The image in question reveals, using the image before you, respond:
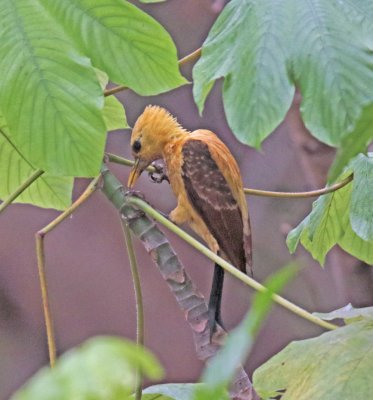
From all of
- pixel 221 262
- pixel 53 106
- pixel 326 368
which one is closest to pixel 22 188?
pixel 53 106

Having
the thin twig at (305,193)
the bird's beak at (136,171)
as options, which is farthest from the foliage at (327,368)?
the bird's beak at (136,171)

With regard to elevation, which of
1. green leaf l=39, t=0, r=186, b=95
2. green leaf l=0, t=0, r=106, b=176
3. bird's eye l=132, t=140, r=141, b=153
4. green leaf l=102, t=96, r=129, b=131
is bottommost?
bird's eye l=132, t=140, r=141, b=153

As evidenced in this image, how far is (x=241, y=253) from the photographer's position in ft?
3.35

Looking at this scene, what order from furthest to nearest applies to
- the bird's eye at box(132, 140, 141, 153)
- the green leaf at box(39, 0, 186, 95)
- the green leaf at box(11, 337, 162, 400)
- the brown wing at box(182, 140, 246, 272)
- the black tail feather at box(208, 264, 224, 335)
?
the bird's eye at box(132, 140, 141, 153)
the brown wing at box(182, 140, 246, 272)
the black tail feather at box(208, 264, 224, 335)
the green leaf at box(39, 0, 186, 95)
the green leaf at box(11, 337, 162, 400)

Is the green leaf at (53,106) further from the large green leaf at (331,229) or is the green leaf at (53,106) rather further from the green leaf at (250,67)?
the large green leaf at (331,229)

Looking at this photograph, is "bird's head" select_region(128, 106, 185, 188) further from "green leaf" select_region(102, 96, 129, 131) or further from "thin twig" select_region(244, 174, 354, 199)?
"thin twig" select_region(244, 174, 354, 199)

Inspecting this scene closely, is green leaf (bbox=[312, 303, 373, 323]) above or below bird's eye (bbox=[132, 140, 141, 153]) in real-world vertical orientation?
below

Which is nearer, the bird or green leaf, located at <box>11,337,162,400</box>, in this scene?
green leaf, located at <box>11,337,162,400</box>

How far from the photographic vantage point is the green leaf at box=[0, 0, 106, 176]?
72cm

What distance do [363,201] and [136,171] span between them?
38 cm

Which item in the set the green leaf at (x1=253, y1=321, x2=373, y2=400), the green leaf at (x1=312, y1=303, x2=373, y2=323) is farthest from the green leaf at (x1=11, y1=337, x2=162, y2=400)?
the green leaf at (x1=312, y1=303, x2=373, y2=323)

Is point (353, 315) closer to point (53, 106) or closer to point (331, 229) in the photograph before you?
point (331, 229)

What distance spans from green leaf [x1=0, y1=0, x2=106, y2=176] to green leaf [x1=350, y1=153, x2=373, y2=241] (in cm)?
26

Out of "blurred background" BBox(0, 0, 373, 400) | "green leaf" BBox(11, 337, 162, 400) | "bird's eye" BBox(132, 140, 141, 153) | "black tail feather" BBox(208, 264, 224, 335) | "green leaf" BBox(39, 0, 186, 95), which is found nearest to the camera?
"green leaf" BBox(11, 337, 162, 400)
